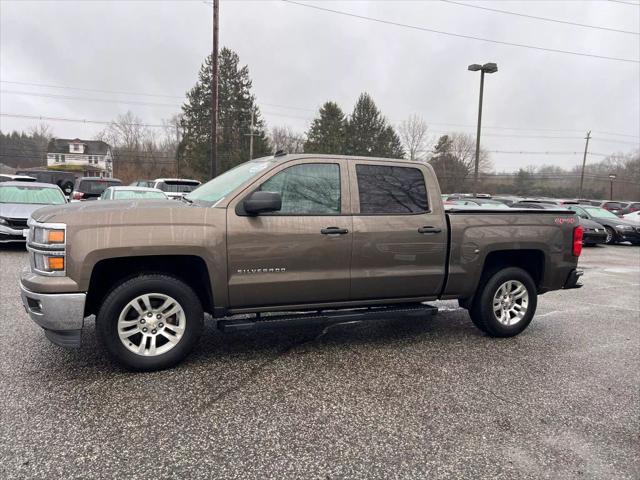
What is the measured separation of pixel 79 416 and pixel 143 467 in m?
0.82

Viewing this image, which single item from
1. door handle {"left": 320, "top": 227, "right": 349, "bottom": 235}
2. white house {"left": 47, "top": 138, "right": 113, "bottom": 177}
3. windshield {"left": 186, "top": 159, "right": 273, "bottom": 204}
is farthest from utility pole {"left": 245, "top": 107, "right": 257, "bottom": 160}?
door handle {"left": 320, "top": 227, "right": 349, "bottom": 235}

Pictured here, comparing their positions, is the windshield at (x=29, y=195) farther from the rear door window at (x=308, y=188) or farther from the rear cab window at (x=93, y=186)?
the rear door window at (x=308, y=188)

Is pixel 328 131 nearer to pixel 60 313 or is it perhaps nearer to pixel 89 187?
pixel 89 187

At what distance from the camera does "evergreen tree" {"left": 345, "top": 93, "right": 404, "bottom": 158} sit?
2221 inches

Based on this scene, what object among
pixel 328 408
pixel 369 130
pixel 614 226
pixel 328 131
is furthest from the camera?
pixel 369 130

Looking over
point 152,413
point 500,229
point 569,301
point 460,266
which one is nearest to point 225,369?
point 152,413

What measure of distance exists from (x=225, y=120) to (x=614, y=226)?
131 ft

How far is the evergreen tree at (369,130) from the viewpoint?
5641 centimetres

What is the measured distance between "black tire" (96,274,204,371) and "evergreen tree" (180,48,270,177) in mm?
43006

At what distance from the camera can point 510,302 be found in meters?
5.02

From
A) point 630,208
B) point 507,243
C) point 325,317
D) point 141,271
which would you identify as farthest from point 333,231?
point 630,208

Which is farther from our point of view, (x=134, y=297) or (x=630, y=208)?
(x=630, y=208)

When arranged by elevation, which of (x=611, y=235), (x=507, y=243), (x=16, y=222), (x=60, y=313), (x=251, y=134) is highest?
(x=251, y=134)

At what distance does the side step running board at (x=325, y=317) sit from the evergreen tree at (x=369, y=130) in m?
53.4
